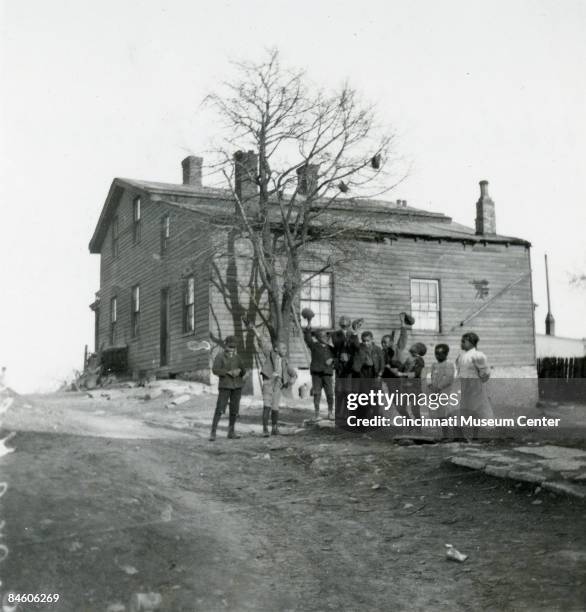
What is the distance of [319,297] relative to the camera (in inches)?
803

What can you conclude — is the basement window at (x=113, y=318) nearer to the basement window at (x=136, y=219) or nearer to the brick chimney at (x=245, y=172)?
the basement window at (x=136, y=219)

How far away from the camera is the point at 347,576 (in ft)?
16.7

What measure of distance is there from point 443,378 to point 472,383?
0.54 meters

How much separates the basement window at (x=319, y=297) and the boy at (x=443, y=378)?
1075cm

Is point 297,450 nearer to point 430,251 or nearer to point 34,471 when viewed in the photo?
point 34,471

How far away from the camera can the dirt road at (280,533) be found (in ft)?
15.1

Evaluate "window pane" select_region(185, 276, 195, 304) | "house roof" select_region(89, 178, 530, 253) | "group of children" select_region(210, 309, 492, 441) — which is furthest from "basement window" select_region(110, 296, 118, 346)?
"group of children" select_region(210, 309, 492, 441)

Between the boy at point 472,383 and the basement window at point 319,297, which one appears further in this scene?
the basement window at point 319,297

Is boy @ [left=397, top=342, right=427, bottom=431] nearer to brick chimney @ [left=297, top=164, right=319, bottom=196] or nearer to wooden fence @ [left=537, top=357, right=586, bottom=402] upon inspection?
brick chimney @ [left=297, top=164, right=319, bottom=196]

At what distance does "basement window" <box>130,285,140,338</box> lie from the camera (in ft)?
80.3

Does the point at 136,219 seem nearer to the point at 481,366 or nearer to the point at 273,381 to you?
the point at 273,381

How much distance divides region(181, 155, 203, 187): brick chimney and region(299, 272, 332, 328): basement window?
7.57m

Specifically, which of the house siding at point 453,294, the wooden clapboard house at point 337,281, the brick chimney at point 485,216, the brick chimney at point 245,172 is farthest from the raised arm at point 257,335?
the brick chimney at point 485,216

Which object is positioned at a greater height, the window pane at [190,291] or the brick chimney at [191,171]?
the brick chimney at [191,171]
